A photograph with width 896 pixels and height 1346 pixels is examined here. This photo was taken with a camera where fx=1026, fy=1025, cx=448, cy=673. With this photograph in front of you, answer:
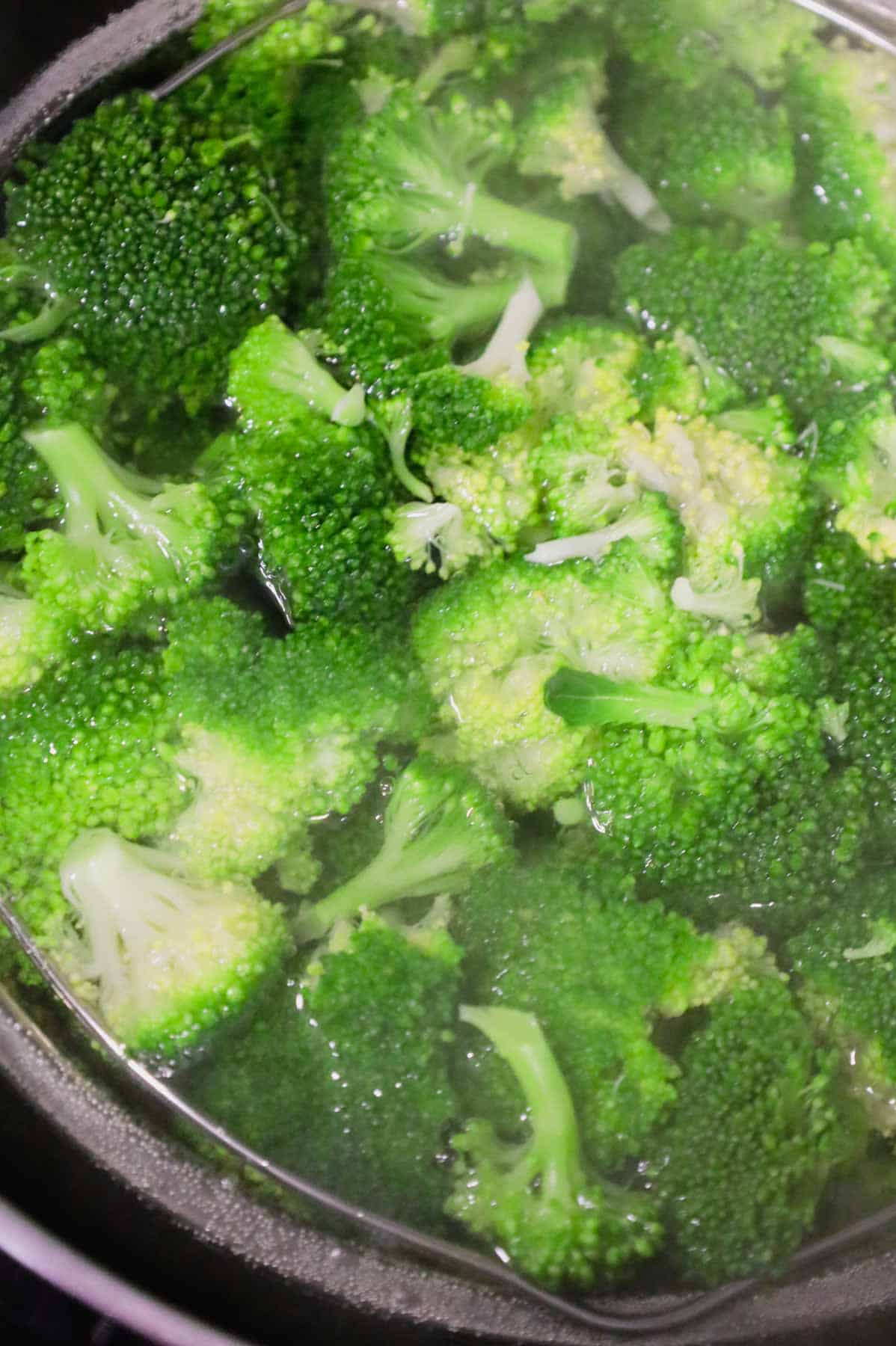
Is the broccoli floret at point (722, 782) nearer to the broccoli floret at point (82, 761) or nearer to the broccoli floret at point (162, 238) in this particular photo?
the broccoli floret at point (82, 761)

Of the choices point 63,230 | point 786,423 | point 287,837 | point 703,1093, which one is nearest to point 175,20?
point 63,230

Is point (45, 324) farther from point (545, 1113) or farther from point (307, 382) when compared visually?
point (545, 1113)

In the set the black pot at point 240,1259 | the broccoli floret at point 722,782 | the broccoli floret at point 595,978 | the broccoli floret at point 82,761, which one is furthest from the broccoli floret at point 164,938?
the broccoli floret at point 722,782

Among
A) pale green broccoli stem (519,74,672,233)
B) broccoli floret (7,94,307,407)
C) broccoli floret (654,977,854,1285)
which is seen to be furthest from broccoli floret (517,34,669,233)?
broccoli floret (654,977,854,1285)

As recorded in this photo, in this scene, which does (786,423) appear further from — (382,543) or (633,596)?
(382,543)

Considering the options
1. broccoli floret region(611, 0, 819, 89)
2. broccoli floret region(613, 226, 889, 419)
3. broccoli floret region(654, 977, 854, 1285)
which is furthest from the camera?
broccoli floret region(611, 0, 819, 89)

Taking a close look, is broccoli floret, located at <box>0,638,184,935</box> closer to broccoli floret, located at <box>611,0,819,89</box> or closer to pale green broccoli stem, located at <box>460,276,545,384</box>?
pale green broccoli stem, located at <box>460,276,545,384</box>
